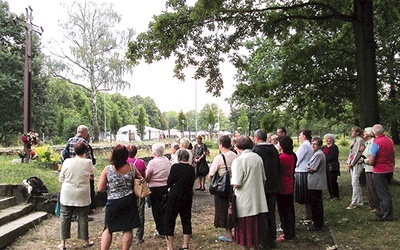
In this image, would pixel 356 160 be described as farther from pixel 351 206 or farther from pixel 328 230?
pixel 328 230

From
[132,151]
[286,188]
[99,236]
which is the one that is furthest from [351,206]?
[99,236]

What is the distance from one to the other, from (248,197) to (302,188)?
90.2 inches

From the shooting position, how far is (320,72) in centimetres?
1281

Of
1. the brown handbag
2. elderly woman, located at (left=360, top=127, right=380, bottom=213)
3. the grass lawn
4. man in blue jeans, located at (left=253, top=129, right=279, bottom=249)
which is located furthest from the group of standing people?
the brown handbag

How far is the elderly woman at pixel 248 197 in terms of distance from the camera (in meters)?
4.72

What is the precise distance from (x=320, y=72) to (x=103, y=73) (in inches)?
1006

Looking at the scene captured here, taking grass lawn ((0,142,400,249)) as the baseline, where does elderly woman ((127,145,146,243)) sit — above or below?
above

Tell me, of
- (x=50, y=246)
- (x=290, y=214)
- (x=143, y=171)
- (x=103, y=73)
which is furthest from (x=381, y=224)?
(x=103, y=73)

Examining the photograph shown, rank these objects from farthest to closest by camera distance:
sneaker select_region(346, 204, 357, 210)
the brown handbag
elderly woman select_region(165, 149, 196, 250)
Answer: sneaker select_region(346, 204, 357, 210), elderly woman select_region(165, 149, 196, 250), the brown handbag

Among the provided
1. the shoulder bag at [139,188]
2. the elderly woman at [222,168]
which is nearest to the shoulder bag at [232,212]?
the elderly woman at [222,168]

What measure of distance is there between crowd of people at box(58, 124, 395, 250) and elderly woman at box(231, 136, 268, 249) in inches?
0.5

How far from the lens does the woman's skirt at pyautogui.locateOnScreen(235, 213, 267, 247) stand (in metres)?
4.73

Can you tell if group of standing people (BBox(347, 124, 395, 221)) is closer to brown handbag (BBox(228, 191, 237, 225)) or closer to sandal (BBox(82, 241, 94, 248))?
brown handbag (BBox(228, 191, 237, 225))

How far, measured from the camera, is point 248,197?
4.73m
